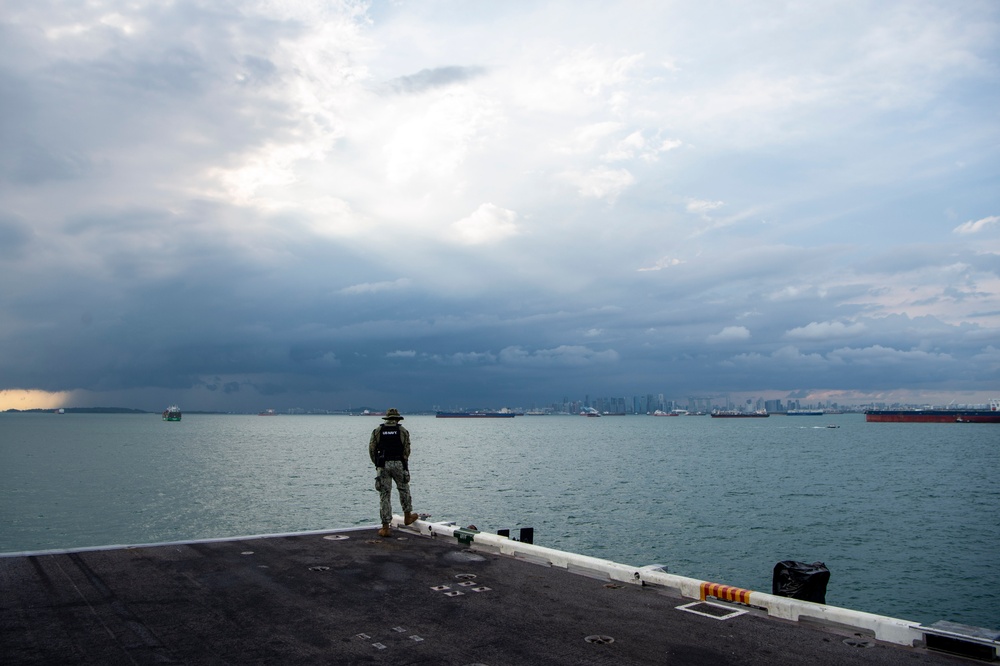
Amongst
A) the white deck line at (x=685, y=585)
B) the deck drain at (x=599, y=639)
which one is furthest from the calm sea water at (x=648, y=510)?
the deck drain at (x=599, y=639)

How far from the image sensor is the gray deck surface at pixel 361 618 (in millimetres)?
7578

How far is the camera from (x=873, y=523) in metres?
42.2

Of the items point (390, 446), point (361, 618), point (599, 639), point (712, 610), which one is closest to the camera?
point (599, 639)

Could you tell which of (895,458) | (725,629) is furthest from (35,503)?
(895,458)

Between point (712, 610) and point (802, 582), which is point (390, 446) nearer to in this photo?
point (712, 610)

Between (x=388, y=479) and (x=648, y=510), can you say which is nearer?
(x=388, y=479)

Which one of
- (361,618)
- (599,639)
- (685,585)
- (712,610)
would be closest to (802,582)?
(712,610)

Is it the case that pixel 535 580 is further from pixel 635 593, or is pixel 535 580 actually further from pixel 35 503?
pixel 35 503

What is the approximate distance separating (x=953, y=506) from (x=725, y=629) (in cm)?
5290

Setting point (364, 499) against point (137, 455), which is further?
point (137, 455)

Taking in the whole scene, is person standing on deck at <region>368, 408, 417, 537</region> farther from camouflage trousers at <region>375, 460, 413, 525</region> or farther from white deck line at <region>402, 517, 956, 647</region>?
white deck line at <region>402, 517, 956, 647</region>

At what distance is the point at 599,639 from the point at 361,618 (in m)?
3.20

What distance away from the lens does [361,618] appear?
898 centimetres

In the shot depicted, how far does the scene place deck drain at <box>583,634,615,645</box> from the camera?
802 centimetres
